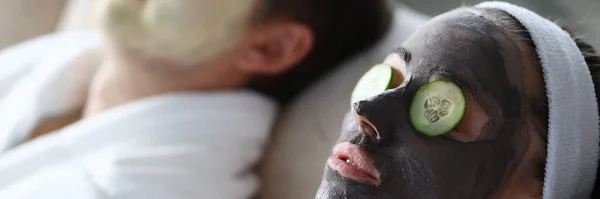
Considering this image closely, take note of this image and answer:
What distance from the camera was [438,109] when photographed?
525mm

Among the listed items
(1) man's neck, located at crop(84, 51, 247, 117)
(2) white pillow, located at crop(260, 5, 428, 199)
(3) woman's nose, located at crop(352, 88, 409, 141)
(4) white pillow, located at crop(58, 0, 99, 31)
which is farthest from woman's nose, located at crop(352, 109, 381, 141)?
(4) white pillow, located at crop(58, 0, 99, 31)

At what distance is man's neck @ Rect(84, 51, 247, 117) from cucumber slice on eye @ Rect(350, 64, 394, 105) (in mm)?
431

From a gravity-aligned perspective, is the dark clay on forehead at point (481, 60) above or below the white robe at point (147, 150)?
below

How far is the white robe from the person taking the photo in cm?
93

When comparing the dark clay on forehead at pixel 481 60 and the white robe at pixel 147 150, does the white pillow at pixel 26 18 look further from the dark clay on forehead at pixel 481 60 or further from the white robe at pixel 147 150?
the dark clay on forehead at pixel 481 60

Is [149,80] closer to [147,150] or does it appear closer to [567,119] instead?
[147,150]

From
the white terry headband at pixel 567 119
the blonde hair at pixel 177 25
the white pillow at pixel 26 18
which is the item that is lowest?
the white terry headband at pixel 567 119

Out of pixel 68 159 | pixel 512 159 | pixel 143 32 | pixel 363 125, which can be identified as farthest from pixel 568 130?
pixel 68 159

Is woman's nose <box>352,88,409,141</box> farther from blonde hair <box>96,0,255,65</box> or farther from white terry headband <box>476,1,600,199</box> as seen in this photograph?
blonde hair <box>96,0,255,65</box>

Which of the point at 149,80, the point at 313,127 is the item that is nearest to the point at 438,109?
the point at 313,127

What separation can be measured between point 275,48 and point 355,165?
504 millimetres

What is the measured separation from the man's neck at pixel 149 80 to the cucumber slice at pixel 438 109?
0.52 metres

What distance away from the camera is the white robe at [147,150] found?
3.04ft

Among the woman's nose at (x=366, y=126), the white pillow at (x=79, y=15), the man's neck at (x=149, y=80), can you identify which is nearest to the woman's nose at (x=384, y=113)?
the woman's nose at (x=366, y=126)
